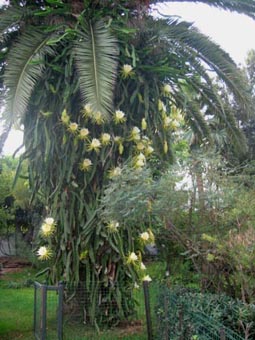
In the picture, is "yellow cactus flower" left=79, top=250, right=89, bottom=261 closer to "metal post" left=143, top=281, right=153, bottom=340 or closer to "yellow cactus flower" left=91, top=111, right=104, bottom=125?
"metal post" left=143, top=281, right=153, bottom=340

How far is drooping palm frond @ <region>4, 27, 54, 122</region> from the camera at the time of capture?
5.63 meters

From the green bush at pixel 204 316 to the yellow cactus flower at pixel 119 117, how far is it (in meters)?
2.64

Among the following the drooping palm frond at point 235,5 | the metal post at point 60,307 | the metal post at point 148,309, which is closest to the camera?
the metal post at point 60,307

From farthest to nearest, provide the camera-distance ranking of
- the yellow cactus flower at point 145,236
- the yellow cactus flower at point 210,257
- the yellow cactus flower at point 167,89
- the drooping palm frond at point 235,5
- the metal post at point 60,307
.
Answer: the drooping palm frond at point 235,5 → the yellow cactus flower at point 167,89 → the yellow cactus flower at point 145,236 → the metal post at point 60,307 → the yellow cactus flower at point 210,257

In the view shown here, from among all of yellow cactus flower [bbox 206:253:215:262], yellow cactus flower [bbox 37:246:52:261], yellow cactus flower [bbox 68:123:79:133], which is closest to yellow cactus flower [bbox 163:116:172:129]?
yellow cactus flower [bbox 68:123:79:133]

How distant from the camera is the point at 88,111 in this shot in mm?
6301

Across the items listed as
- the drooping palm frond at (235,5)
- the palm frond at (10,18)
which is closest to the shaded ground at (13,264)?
the palm frond at (10,18)

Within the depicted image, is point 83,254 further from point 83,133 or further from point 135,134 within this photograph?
point 135,134

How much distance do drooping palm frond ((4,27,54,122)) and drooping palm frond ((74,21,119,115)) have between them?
0.53 metres

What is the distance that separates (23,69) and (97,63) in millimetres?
993

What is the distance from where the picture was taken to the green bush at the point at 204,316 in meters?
4.25

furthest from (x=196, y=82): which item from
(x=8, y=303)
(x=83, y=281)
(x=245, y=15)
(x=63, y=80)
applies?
(x=8, y=303)

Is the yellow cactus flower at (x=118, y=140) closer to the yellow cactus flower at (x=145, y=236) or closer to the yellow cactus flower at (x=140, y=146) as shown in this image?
the yellow cactus flower at (x=140, y=146)

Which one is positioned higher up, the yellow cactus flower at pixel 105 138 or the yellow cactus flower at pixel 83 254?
the yellow cactus flower at pixel 105 138
